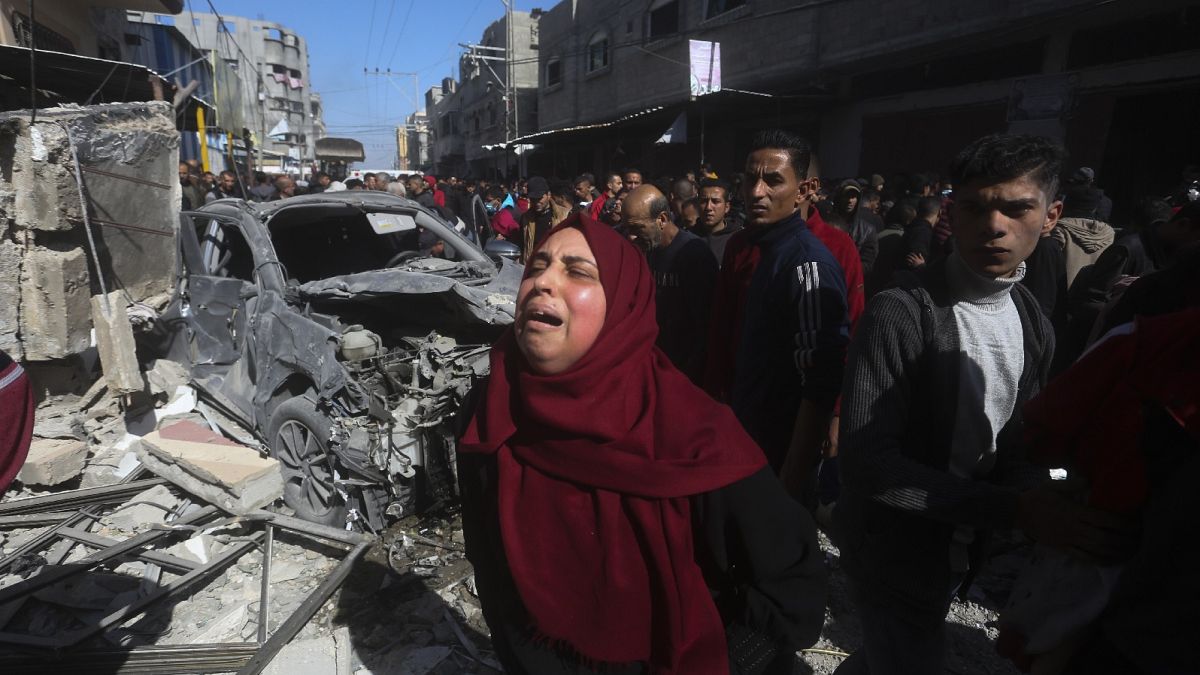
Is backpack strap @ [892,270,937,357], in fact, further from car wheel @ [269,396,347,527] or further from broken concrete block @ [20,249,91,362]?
broken concrete block @ [20,249,91,362]

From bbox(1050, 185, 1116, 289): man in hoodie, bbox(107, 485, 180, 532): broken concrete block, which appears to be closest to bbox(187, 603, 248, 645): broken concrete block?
bbox(107, 485, 180, 532): broken concrete block

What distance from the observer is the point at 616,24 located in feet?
64.5

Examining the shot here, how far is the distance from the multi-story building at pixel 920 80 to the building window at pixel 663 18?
4cm

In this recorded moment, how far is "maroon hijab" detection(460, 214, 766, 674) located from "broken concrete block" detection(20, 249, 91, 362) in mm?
4654

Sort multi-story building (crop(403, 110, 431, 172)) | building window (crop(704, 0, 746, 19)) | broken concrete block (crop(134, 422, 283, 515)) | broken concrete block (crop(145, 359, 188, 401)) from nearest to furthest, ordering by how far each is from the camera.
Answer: broken concrete block (crop(134, 422, 283, 515)) → broken concrete block (crop(145, 359, 188, 401)) → building window (crop(704, 0, 746, 19)) → multi-story building (crop(403, 110, 431, 172))

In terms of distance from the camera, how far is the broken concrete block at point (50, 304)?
14.1 ft

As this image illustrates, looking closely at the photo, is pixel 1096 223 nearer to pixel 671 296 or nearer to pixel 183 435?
pixel 671 296

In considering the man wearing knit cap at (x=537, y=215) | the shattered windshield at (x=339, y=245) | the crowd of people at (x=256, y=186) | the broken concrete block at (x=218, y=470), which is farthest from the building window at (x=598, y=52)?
the broken concrete block at (x=218, y=470)

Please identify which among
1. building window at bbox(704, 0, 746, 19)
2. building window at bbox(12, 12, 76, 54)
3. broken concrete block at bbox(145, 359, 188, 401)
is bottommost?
broken concrete block at bbox(145, 359, 188, 401)

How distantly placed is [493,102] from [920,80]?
27680 mm

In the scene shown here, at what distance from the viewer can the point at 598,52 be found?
830 inches

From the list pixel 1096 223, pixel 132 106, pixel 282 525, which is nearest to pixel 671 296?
pixel 282 525

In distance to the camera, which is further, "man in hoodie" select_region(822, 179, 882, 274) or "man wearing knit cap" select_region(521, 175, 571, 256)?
"man wearing knit cap" select_region(521, 175, 571, 256)

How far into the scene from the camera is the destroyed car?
11.2 feet
